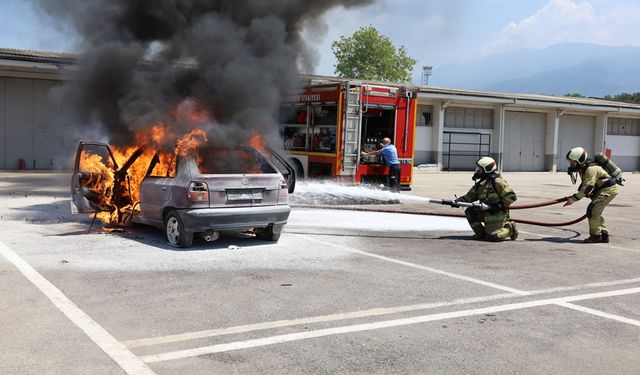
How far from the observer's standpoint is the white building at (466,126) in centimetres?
2300

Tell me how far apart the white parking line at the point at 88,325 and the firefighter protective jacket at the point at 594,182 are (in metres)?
7.76

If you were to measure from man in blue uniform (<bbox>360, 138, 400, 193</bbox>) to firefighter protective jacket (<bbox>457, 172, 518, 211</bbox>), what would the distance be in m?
5.62

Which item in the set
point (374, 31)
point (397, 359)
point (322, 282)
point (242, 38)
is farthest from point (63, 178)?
point (374, 31)

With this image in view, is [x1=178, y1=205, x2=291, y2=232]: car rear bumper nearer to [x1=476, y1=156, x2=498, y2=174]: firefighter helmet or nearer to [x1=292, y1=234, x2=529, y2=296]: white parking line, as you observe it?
[x1=292, y1=234, x2=529, y2=296]: white parking line

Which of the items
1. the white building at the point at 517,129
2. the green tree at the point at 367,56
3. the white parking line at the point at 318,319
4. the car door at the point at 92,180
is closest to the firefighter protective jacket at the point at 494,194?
the white parking line at the point at 318,319

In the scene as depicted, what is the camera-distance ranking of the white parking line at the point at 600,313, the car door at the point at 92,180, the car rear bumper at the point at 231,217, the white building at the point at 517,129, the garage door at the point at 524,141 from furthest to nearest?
the garage door at the point at 524,141 < the white building at the point at 517,129 < the car door at the point at 92,180 < the car rear bumper at the point at 231,217 < the white parking line at the point at 600,313

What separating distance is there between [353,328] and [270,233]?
13.0 ft

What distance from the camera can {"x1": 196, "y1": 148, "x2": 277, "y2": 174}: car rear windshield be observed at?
26.8ft

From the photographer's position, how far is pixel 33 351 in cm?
416

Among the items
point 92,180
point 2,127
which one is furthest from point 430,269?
point 2,127

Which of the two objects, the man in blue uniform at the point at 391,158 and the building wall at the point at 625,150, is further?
the building wall at the point at 625,150

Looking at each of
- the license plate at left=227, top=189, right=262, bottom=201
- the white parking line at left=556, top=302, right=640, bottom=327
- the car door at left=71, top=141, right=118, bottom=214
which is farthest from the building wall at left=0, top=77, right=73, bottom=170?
the white parking line at left=556, top=302, right=640, bottom=327

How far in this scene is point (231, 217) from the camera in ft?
25.8

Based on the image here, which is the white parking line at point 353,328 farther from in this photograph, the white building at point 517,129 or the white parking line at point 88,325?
the white building at point 517,129
